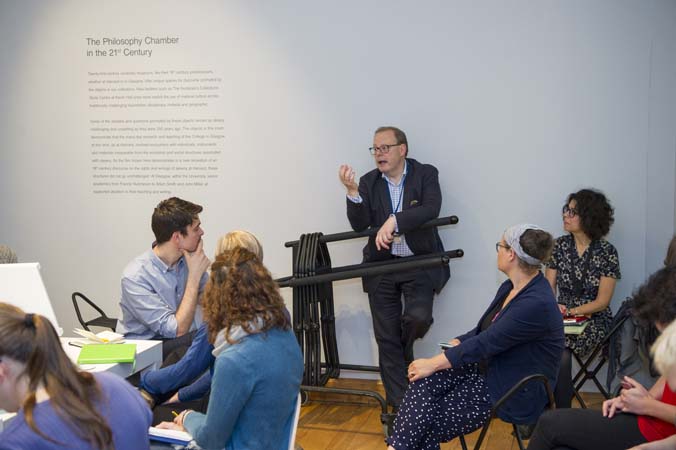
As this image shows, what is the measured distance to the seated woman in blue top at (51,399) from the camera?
158cm

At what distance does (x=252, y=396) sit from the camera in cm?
228

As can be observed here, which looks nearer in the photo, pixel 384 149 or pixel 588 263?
pixel 588 263

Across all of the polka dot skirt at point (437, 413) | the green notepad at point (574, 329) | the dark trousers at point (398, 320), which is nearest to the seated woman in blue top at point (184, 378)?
the polka dot skirt at point (437, 413)

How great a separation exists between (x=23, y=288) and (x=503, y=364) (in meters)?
2.01

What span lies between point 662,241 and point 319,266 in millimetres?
2133

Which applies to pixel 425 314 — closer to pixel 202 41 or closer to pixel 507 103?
pixel 507 103

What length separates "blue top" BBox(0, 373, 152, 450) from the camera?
5.11 ft

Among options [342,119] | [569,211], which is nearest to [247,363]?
[569,211]

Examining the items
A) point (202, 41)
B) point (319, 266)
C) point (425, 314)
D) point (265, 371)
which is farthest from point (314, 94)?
point (265, 371)

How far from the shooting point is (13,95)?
5.59 metres

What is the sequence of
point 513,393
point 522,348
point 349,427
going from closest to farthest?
1. point 513,393
2. point 522,348
3. point 349,427

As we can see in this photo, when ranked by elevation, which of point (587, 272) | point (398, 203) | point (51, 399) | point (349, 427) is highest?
point (398, 203)

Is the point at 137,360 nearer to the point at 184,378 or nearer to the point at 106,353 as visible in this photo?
the point at 106,353

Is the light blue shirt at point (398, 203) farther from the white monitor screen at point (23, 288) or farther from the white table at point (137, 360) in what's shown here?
the white monitor screen at point (23, 288)
